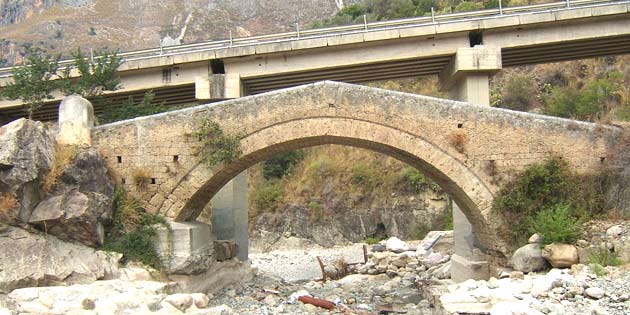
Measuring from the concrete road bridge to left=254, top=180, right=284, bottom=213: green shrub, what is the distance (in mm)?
10650

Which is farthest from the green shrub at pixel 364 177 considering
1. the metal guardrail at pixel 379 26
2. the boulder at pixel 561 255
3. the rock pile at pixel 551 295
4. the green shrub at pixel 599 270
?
the green shrub at pixel 599 270

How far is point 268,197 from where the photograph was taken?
27469mm

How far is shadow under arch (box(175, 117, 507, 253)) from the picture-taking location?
11078 mm

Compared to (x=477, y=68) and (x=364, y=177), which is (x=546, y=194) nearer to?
(x=477, y=68)

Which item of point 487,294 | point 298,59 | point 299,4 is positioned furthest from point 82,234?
point 299,4

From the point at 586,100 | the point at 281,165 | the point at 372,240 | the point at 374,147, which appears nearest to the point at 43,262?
the point at 374,147

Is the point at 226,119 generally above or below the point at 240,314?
above

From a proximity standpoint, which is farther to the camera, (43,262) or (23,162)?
(23,162)

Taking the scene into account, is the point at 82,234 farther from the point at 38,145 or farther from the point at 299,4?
the point at 299,4

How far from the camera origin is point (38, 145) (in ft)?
32.9

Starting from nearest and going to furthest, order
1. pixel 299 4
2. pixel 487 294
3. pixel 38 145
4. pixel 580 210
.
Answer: pixel 487 294 < pixel 38 145 < pixel 580 210 < pixel 299 4

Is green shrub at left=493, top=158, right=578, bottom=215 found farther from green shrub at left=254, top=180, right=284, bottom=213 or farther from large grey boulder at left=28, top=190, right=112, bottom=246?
green shrub at left=254, top=180, right=284, bottom=213

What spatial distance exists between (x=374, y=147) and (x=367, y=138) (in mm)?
664

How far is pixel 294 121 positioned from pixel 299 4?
58738 millimetres
